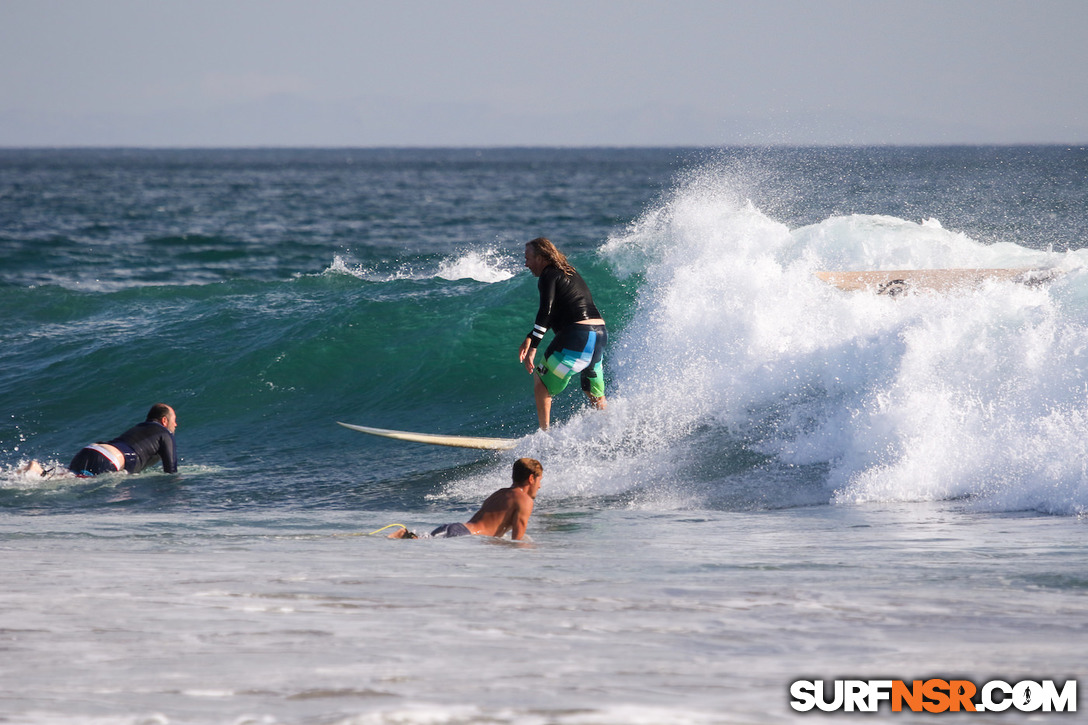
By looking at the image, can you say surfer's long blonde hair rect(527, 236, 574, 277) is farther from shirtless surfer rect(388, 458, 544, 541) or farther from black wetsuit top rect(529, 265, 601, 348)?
shirtless surfer rect(388, 458, 544, 541)

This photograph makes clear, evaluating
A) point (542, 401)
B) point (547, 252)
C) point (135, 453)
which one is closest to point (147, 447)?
point (135, 453)

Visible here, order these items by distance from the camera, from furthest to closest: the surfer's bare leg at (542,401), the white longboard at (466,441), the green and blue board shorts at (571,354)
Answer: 1. the white longboard at (466,441)
2. the surfer's bare leg at (542,401)
3. the green and blue board shorts at (571,354)

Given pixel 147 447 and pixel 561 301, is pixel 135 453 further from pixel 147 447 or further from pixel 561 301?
pixel 561 301

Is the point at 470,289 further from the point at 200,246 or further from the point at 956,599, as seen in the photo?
the point at 200,246

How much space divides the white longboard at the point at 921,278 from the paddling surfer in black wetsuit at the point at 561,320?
3710 millimetres

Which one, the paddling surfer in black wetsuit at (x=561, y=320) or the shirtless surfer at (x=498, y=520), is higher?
the paddling surfer in black wetsuit at (x=561, y=320)

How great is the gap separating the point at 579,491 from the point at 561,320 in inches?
53.6

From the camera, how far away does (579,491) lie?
7.50 m

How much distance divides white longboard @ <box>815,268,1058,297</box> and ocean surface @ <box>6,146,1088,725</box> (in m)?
0.33

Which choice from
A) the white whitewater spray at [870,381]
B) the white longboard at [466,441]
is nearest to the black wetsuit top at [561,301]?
the white whitewater spray at [870,381]

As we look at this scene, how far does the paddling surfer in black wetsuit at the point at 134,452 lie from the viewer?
8344 millimetres

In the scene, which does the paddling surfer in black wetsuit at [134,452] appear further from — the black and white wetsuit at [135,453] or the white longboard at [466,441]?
the white longboard at [466,441]

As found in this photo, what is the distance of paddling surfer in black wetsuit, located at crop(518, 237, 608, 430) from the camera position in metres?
7.61

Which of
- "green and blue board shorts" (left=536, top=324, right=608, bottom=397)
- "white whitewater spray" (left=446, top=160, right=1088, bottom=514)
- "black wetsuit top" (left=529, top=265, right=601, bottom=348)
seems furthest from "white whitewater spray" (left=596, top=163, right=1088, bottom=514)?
"black wetsuit top" (left=529, top=265, right=601, bottom=348)
